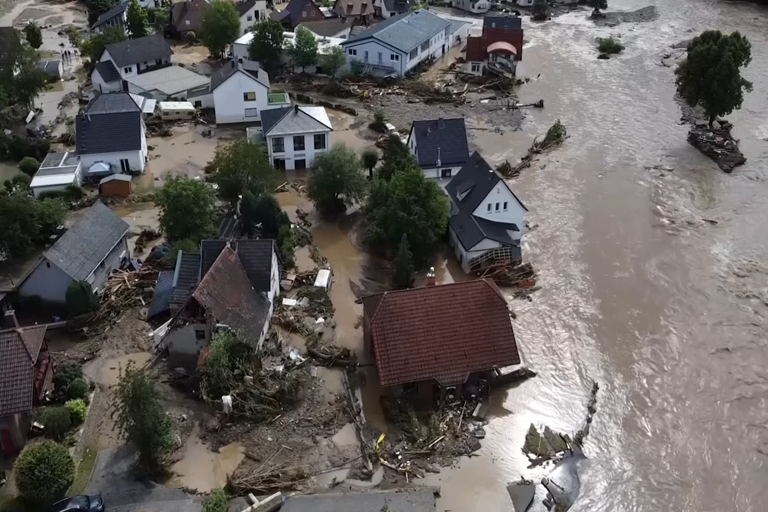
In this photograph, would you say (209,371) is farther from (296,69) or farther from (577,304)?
(296,69)

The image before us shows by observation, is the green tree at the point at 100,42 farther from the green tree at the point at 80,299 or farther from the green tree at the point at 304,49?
the green tree at the point at 80,299

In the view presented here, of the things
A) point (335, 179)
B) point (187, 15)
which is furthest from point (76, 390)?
point (187, 15)

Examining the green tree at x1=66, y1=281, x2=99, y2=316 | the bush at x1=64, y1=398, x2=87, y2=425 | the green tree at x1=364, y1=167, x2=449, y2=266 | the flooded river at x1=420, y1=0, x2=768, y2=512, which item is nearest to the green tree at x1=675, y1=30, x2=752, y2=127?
the flooded river at x1=420, y1=0, x2=768, y2=512

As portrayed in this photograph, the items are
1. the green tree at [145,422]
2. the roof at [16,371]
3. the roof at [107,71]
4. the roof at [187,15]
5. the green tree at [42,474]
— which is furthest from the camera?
the roof at [187,15]

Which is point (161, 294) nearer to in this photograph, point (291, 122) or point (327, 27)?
point (291, 122)

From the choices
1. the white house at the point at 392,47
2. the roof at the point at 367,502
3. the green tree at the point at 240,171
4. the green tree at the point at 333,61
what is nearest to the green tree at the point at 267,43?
the green tree at the point at 333,61

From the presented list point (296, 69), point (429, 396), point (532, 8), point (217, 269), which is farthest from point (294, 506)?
point (532, 8)
